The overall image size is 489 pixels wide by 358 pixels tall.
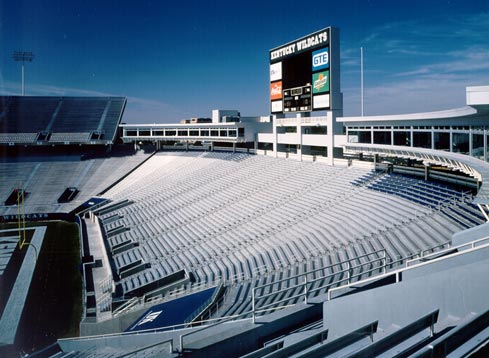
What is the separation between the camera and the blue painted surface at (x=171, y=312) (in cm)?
1060

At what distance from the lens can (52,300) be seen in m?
14.6

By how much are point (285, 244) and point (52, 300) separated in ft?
25.2

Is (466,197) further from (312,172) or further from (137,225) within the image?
(137,225)

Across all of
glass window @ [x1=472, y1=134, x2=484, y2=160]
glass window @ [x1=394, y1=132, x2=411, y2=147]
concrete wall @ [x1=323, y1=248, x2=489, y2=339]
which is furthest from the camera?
glass window @ [x1=394, y1=132, x2=411, y2=147]

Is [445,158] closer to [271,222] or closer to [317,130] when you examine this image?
[271,222]

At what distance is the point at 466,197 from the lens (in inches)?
510

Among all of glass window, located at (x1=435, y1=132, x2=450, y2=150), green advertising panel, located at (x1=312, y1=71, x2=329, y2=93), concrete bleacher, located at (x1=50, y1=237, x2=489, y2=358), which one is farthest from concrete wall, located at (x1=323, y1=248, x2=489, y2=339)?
green advertising panel, located at (x1=312, y1=71, x2=329, y2=93)

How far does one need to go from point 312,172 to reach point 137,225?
876 cm

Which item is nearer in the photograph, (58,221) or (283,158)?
(283,158)

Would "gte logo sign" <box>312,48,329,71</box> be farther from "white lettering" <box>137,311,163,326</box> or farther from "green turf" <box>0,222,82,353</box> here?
"green turf" <box>0,222,82,353</box>

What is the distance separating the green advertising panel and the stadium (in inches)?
4.1

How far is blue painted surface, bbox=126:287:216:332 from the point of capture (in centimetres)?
1060

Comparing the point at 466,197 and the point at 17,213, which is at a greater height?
the point at 466,197

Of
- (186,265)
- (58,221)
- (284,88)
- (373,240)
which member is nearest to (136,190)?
(58,221)
